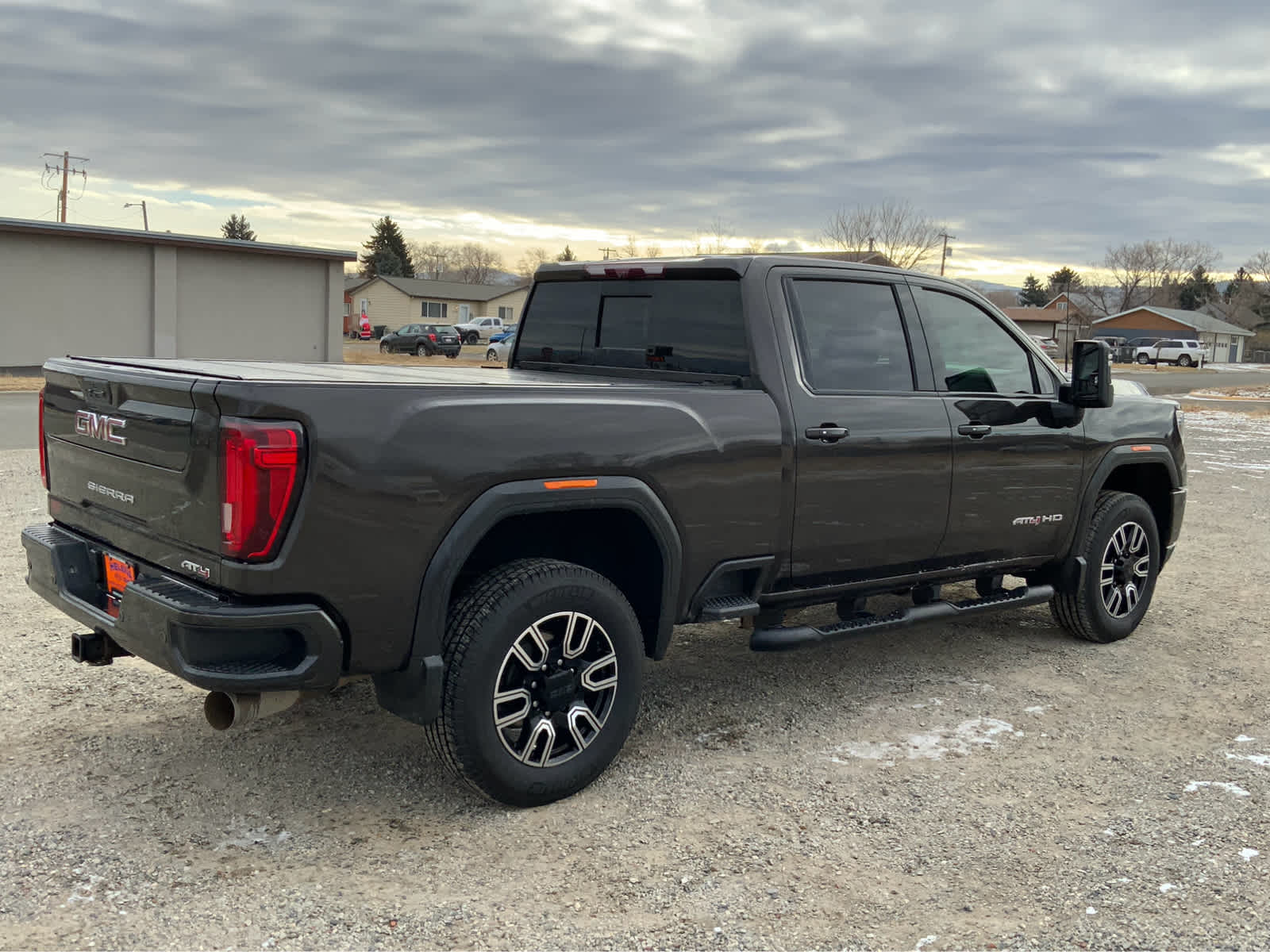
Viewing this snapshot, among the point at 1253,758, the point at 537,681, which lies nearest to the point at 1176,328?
the point at 1253,758

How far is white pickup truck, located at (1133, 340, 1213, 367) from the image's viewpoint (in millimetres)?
68875

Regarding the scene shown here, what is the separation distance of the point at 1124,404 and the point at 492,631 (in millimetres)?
4123

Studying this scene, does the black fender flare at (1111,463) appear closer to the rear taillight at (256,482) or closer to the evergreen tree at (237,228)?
the rear taillight at (256,482)

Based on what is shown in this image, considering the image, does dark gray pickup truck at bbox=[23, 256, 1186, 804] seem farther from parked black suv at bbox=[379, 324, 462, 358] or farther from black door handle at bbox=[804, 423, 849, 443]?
parked black suv at bbox=[379, 324, 462, 358]

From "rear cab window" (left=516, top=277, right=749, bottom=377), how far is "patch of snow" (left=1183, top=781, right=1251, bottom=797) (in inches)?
92.0

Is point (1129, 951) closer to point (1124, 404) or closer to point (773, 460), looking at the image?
point (773, 460)

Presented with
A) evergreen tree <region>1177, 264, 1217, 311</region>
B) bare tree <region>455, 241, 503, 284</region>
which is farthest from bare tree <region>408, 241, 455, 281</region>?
evergreen tree <region>1177, 264, 1217, 311</region>

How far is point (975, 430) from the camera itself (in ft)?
17.2

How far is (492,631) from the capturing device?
12.1 feet

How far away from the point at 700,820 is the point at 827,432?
5.44ft

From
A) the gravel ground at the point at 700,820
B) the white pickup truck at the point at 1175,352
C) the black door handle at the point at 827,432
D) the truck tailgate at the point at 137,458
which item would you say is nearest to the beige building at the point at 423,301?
the white pickup truck at the point at 1175,352

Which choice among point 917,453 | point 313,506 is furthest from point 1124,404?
→ point 313,506

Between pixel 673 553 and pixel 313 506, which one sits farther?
pixel 673 553

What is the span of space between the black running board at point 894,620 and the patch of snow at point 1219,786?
1.29 meters
